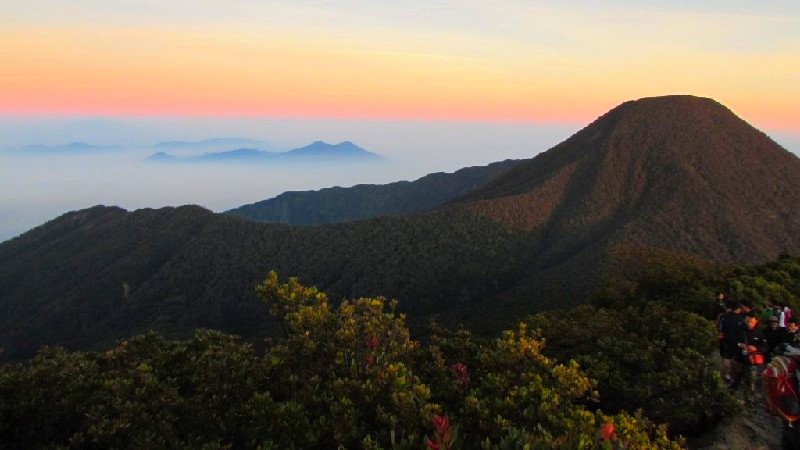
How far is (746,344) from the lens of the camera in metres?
15.4

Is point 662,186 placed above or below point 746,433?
above

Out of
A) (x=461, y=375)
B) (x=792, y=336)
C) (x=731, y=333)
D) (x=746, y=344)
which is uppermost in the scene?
(x=461, y=375)

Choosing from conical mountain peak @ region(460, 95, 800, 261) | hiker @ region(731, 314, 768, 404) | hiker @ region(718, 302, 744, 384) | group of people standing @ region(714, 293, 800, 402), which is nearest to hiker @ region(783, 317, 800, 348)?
group of people standing @ region(714, 293, 800, 402)

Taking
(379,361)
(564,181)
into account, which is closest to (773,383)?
(379,361)

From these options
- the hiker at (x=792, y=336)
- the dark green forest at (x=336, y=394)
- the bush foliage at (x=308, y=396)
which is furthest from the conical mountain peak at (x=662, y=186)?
the bush foliage at (x=308, y=396)

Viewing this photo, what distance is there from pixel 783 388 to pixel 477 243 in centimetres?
9996

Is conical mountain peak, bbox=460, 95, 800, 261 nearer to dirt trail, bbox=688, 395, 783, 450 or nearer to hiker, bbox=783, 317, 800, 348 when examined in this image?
hiker, bbox=783, 317, 800, 348

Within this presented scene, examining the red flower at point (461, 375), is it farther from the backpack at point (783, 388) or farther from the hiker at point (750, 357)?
the hiker at point (750, 357)

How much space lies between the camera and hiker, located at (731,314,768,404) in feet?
50.0

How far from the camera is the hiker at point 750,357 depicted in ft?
50.0

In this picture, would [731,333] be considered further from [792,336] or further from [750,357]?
[792,336]

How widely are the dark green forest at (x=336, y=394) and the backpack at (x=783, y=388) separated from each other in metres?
1.94

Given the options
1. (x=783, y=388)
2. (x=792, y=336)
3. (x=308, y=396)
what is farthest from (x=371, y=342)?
(x=792, y=336)

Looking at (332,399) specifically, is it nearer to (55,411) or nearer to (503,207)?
(55,411)
